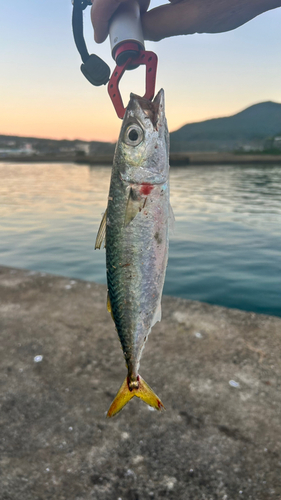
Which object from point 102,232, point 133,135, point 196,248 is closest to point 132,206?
point 102,232

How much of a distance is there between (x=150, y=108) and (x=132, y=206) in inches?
18.8

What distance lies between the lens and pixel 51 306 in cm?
543

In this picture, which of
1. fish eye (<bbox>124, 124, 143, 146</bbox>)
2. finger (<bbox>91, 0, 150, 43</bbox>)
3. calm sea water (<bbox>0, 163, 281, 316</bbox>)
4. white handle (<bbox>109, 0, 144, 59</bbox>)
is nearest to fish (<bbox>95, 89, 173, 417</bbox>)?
fish eye (<bbox>124, 124, 143, 146</bbox>)

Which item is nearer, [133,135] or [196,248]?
[133,135]

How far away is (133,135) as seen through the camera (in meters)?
1.70

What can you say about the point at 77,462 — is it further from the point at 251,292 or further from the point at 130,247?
the point at 251,292

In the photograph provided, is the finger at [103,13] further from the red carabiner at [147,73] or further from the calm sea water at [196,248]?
the calm sea water at [196,248]

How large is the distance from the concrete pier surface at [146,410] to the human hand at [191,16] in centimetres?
300

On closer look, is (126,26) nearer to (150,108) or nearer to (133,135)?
(150,108)

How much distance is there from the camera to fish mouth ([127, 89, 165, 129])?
156 centimetres

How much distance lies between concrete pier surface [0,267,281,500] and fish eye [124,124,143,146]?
2467 mm

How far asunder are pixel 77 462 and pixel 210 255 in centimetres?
934

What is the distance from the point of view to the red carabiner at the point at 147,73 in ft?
4.69

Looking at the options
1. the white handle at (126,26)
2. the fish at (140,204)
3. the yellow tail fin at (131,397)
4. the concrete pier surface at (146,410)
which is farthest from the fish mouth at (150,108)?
the concrete pier surface at (146,410)
